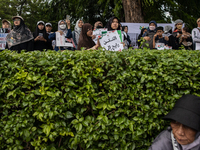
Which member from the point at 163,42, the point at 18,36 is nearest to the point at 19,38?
the point at 18,36

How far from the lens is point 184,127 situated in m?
1.97

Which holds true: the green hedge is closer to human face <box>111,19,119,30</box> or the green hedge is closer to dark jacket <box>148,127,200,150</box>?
dark jacket <box>148,127,200,150</box>

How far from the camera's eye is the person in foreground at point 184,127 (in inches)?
75.2

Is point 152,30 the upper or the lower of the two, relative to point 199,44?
upper

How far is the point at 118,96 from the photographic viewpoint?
7.36ft

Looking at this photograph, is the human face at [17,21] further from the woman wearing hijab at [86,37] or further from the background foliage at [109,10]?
the background foliage at [109,10]

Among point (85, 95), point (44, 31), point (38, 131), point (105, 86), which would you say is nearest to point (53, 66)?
point (85, 95)

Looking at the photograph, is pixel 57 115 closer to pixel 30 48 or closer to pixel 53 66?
pixel 53 66

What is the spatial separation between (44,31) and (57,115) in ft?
13.7

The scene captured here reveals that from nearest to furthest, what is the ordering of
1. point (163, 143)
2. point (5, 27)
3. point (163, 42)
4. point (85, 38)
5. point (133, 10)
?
point (163, 143) < point (85, 38) < point (163, 42) < point (5, 27) < point (133, 10)

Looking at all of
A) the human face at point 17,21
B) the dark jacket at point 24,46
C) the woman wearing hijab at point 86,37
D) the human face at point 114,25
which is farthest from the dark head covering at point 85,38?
the human face at point 17,21

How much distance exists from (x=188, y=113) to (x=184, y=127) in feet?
0.53

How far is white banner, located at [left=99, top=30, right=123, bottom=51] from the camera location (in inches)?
153

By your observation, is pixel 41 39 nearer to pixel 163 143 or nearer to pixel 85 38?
pixel 85 38
